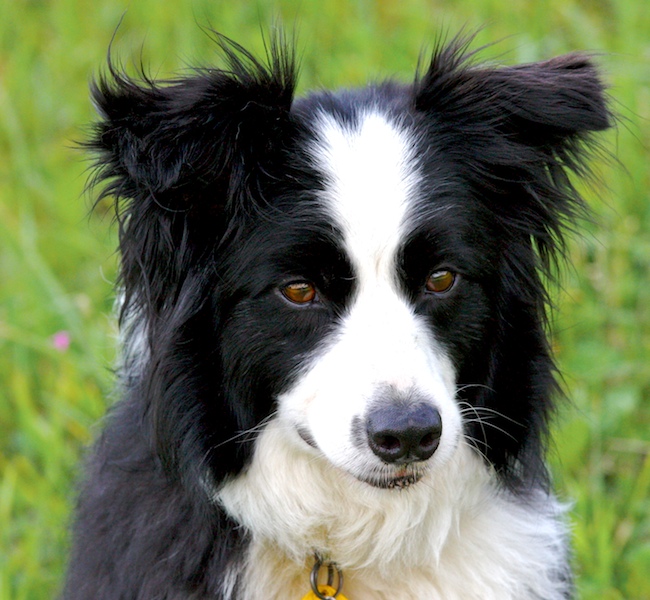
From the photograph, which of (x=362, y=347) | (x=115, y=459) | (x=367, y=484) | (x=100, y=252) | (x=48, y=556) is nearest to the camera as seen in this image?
(x=362, y=347)

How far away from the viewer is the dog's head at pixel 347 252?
8.11 feet

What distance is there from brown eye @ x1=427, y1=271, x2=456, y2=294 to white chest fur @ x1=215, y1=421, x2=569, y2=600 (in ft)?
1.64

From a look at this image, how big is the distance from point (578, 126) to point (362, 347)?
2.87 feet

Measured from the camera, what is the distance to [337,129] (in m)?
2.67

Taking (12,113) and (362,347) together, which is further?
(12,113)

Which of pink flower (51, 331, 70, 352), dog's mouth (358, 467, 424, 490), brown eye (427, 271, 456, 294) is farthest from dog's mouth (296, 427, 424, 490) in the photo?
pink flower (51, 331, 70, 352)

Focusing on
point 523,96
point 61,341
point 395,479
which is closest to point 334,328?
point 395,479

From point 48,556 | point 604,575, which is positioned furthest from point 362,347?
point 48,556

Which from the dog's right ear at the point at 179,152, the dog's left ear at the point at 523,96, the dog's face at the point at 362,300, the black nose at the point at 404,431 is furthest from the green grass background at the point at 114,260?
the black nose at the point at 404,431

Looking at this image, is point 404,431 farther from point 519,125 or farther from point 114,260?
point 114,260

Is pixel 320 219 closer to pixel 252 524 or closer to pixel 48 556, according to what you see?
pixel 252 524

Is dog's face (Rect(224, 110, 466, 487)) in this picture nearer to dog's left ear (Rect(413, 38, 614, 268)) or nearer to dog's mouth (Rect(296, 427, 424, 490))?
dog's mouth (Rect(296, 427, 424, 490))

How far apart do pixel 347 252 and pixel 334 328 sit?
200mm

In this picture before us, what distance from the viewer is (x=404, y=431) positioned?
93.7 inches
